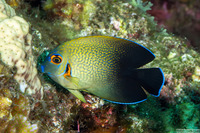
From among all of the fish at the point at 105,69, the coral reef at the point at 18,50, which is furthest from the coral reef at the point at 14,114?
the fish at the point at 105,69

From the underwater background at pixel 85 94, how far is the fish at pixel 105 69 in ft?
1.42

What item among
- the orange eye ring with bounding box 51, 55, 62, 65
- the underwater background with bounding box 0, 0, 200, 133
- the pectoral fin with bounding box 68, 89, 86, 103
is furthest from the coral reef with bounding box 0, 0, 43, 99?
the pectoral fin with bounding box 68, 89, 86, 103

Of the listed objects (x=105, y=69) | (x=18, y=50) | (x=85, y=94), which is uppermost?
(x=18, y=50)

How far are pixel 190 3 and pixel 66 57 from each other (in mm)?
8844

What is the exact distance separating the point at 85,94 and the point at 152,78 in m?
1.27

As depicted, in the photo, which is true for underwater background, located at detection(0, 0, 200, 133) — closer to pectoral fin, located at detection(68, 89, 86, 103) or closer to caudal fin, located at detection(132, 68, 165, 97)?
pectoral fin, located at detection(68, 89, 86, 103)

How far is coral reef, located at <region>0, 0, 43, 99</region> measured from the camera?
192 cm

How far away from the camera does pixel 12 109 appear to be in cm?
196

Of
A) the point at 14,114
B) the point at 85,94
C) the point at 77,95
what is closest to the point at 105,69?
the point at 77,95

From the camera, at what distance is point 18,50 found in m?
1.99

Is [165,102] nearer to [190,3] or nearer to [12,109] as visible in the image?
[12,109]

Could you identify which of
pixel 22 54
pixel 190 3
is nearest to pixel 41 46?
pixel 22 54

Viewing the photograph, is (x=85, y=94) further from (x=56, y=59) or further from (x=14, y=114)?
(x=14, y=114)

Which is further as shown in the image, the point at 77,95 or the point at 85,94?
the point at 85,94
